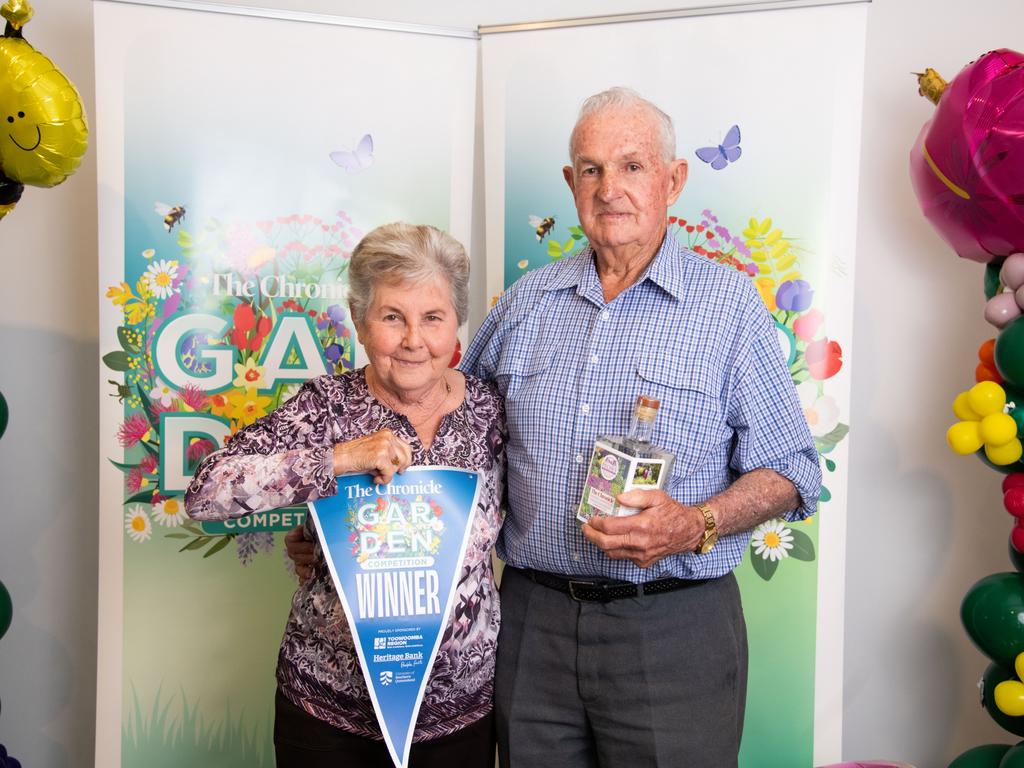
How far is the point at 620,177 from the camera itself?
1.74m

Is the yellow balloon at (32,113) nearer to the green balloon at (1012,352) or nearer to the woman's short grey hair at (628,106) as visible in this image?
the woman's short grey hair at (628,106)

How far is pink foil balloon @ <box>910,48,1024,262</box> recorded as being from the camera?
6.36 ft

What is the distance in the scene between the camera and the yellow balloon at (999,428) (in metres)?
2.07

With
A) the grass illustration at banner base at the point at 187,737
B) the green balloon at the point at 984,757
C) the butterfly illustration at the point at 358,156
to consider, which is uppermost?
the butterfly illustration at the point at 358,156

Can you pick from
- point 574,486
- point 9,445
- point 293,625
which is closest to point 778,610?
point 574,486

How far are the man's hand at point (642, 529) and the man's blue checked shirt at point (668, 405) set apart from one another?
15 centimetres

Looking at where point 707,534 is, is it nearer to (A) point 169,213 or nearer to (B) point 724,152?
(B) point 724,152

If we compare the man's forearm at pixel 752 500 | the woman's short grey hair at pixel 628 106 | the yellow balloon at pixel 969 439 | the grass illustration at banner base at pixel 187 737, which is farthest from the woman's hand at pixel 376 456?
the grass illustration at banner base at pixel 187 737

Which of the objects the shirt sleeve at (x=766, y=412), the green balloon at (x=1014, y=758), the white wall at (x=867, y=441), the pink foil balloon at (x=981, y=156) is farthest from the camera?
the white wall at (x=867, y=441)

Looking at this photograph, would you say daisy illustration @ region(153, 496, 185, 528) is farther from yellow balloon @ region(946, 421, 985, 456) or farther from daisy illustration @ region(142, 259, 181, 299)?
yellow balloon @ region(946, 421, 985, 456)

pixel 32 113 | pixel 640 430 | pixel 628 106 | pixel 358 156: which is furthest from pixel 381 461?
pixel 358 156

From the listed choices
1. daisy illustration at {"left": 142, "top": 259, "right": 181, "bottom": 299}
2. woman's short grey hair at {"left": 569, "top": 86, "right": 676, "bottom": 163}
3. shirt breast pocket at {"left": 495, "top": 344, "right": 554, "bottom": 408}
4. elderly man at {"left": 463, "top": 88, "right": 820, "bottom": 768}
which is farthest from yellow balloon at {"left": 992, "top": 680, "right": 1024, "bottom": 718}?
daisy illustration at {"left": 142, "top": 259, "right": 181, "bottom": 299}

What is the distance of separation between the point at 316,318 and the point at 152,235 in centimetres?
51

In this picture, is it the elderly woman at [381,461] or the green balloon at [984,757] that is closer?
the elderly woman at [381,461]
